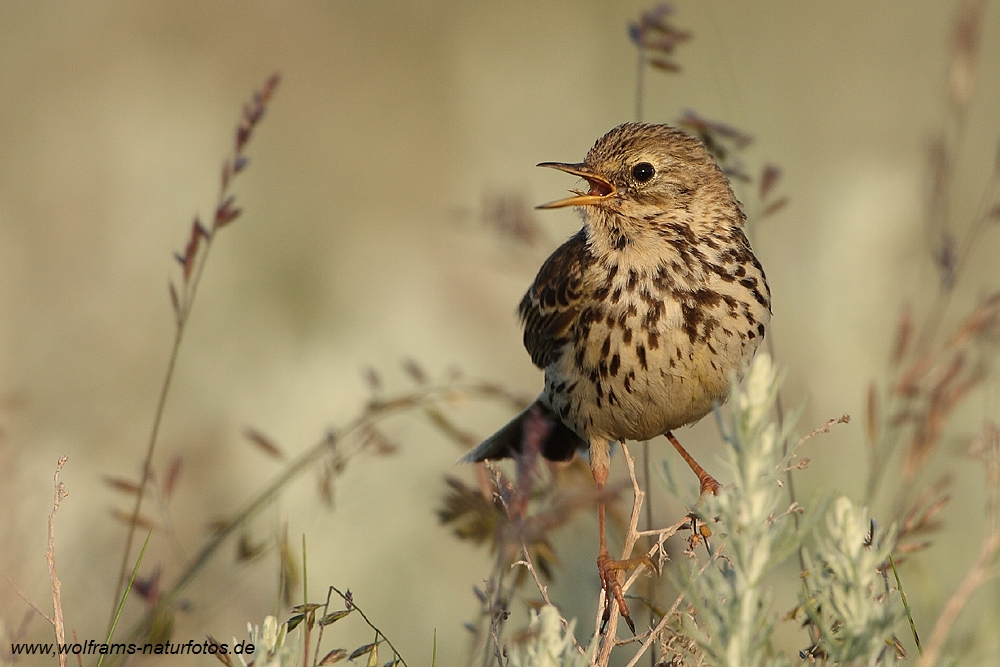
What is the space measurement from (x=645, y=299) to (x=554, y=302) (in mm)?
460

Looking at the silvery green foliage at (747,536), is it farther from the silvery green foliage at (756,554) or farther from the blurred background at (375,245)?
the blurred background at (375,245)

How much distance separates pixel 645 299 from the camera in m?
3.86

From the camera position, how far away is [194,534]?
191 inches

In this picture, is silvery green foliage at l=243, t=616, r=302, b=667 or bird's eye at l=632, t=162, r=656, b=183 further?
bird's eye at l=632, t=162, r=656, b=183

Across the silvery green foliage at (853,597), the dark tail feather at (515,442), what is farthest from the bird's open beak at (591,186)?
the silvery green foliage at (853,597)

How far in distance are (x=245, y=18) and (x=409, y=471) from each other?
511cm

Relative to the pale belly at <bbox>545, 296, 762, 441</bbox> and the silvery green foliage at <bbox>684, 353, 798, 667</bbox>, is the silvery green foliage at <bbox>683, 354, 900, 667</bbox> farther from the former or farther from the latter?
the pale belly at <bbox>545, 296, 762, 441</bbox>

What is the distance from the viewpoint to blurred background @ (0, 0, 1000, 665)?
4844 millimetres

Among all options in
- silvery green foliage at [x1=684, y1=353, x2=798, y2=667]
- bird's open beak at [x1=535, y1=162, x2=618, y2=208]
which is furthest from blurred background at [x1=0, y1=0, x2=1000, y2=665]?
silvery green foliage at [x1=684, y1=353, x2=798, y2=667]

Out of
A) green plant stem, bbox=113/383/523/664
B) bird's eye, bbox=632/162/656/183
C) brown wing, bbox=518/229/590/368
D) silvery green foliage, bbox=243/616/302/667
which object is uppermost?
bird's eye, bbox=632/162/656/183

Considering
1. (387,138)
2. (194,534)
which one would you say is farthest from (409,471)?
(387,138)

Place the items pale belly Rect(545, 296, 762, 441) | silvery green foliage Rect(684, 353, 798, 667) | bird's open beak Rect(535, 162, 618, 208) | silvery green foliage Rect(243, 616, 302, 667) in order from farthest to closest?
1. bird's open beak Rect(535, 162, 618, 208)
2. pale belly Rect(545, 296, 762, 441)
3. silvery green foliage Rect(243, 616, 302, 667)
4. silvery green foliage Rect(684, 353, 798, 667)

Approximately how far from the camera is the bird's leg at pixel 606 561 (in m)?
2.90

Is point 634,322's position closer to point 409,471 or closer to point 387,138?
point 409,471
